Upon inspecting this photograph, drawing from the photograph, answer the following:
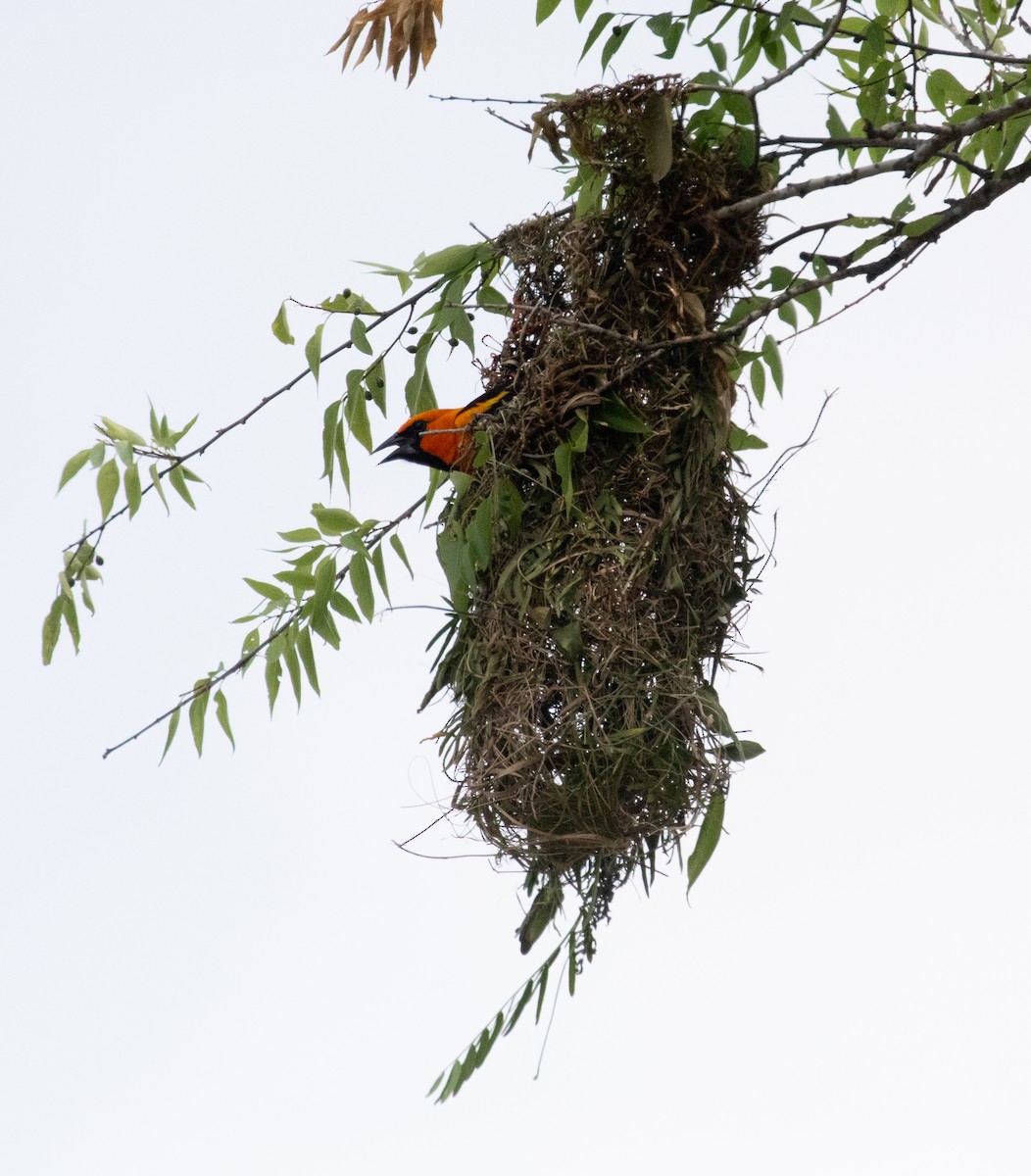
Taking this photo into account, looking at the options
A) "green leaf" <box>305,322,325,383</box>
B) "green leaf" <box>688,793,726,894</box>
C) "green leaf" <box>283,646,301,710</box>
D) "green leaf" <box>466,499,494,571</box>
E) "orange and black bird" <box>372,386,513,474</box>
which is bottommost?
"green leaf" <box>688,793,726,894</box>

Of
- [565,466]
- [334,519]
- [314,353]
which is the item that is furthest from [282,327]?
[565,466]

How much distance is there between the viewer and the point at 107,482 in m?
2.69

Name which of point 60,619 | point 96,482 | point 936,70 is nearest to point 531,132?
point 936,70

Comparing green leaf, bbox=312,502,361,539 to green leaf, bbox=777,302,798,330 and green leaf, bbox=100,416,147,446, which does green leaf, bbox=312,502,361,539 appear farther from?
green leaf, bbox=777,302,798,330

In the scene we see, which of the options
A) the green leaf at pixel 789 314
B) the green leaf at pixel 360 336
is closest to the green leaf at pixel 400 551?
the green leaf at pixel 360 336

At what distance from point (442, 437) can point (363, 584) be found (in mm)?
569

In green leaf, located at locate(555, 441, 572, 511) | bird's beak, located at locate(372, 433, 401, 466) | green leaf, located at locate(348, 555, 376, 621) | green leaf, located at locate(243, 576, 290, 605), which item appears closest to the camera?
green leaf, located at locate(555, 441, 572, 511)

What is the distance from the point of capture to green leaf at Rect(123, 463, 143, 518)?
2.71m

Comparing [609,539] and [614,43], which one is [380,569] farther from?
[614,43]

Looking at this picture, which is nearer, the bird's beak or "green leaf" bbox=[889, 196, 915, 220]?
"green leaf" bbox=[889, 196, 915, 220]

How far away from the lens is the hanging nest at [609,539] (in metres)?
2.51

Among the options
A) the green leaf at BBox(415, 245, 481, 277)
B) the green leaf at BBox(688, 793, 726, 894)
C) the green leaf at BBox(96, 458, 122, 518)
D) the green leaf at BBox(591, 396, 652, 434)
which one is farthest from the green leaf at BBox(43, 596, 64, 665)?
the green leaf at BBox(688, 793, 726, 894)

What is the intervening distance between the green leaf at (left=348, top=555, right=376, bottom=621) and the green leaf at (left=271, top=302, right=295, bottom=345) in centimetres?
44

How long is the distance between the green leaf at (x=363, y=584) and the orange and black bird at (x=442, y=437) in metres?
0.28
